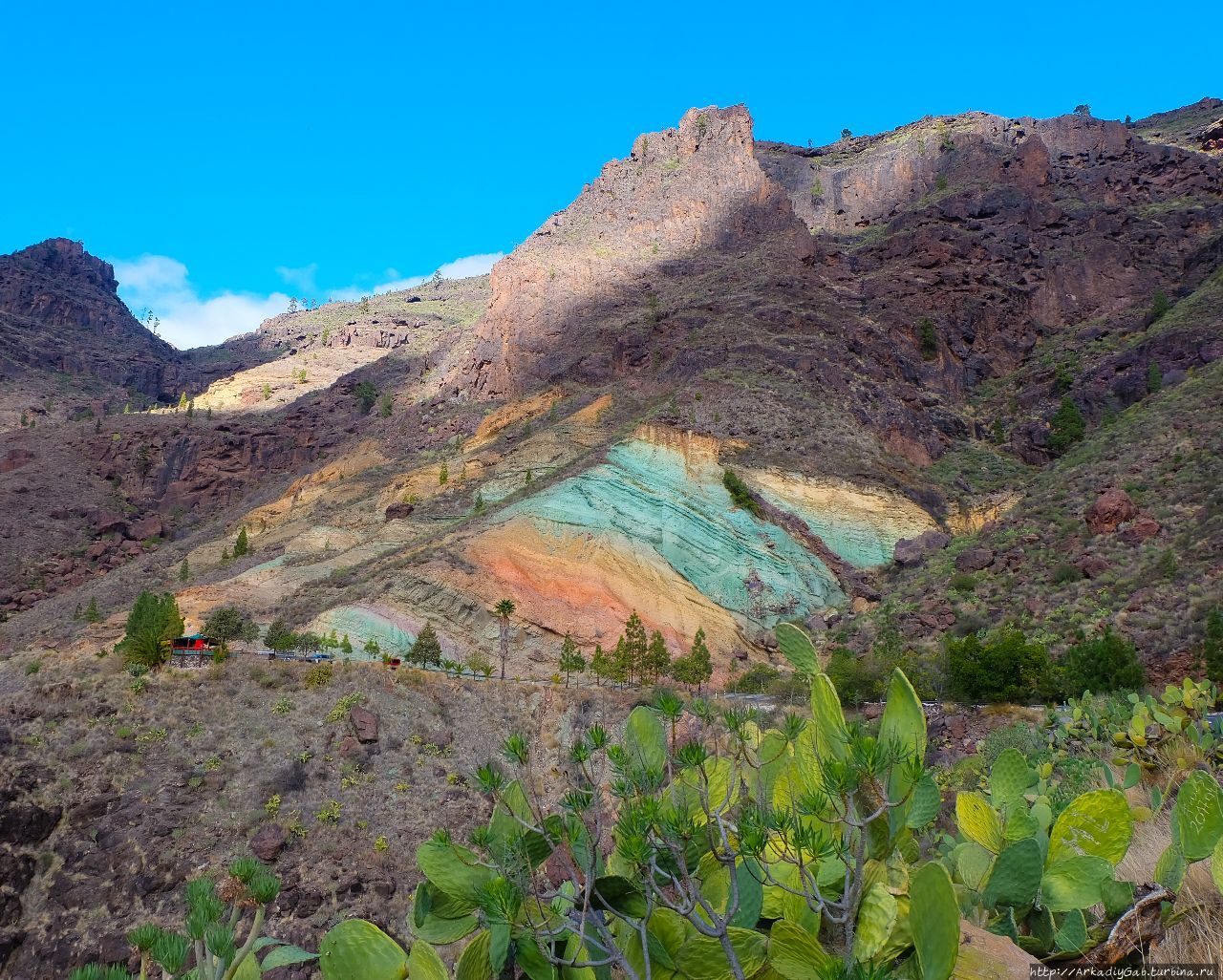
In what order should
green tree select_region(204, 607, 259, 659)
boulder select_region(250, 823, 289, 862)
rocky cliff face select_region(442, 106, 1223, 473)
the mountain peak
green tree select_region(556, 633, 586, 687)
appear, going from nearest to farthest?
1. boulder select_region(250, 823, 289, 862)
2. green tree select_region(556, 633, 586, 687)
3. green tree select_region(204, 607, 259, 659)
4. rocky cliff face select_region(442, 106, 1223, 473)
5. the mountain peak

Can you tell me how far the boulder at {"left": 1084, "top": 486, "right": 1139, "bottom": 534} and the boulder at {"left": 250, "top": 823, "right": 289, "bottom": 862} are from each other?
33.5 meters

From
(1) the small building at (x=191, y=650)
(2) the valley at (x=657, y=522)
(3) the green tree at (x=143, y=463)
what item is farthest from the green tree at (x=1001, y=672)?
(3) the green tree at (x=143, y=463)

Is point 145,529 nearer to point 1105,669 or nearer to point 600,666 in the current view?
point 600,666

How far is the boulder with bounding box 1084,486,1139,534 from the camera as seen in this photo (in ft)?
116

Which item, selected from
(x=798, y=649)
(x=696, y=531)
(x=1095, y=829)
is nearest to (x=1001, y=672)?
(x=696, y=531)

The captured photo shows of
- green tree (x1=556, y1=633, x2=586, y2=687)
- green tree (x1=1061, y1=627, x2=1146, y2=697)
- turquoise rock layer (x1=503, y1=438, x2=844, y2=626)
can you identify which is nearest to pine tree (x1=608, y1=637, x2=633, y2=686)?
green tree (x1=556, y1=633, x2=586, y2=687)

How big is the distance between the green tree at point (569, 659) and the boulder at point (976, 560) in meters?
19.0

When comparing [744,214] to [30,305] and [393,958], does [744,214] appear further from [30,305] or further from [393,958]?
[30,305]

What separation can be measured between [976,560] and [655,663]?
16.8 m

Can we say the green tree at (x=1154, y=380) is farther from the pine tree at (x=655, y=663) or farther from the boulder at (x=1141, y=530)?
the pine tree at (x=655, y=663)

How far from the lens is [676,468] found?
54219 mm

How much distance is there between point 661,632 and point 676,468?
53.5 feet

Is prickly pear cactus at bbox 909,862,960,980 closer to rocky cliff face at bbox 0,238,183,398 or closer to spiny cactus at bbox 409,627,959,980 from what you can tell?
spiny cactus at bbox 409,627,959,980

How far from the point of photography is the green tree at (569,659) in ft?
113
